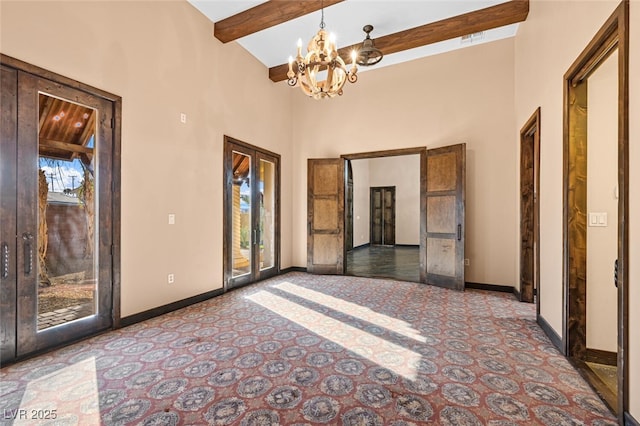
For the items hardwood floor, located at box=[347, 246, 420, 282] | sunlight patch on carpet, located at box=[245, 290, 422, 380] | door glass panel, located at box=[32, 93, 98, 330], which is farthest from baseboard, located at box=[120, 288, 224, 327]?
hardwood floor, located at box=[347, 246, 420, 282]

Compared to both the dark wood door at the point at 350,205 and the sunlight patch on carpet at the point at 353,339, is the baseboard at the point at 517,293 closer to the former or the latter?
the sunlight patch on carpet at the point at 353,339

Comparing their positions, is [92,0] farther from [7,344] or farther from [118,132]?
[7,344]

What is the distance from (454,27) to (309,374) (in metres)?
5.19

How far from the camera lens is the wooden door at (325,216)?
20.5 feet

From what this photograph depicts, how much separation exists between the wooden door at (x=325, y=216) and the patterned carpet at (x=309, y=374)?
246 cm

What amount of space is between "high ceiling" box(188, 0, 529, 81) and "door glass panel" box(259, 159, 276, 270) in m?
2.27

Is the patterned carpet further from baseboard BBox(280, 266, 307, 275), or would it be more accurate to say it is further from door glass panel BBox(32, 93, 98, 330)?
baseboard BBox(280, 266, 307, 275)

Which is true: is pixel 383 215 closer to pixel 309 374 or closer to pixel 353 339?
pixel 353 339

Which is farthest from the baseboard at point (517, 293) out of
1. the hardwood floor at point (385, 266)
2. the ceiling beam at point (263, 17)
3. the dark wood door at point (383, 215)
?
the dark wood door at point (383, 215)

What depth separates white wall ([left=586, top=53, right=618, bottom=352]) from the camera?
A: 2.55m

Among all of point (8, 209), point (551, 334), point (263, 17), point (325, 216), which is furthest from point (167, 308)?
point (551, 334)
